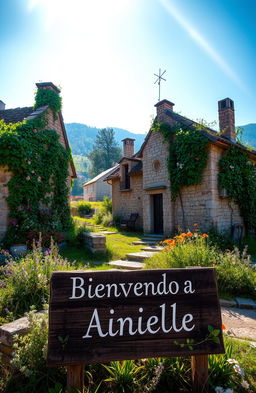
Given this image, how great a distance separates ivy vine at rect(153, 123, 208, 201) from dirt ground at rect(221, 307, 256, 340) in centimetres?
635

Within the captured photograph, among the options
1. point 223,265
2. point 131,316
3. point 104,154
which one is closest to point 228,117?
point 223,265

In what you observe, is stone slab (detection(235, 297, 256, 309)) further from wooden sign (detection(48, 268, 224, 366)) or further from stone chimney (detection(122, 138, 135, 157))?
stone chimney (detection(122, 138, 135, 157))

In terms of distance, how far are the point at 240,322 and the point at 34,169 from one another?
7.38 m

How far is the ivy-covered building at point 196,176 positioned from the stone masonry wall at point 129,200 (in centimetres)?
190

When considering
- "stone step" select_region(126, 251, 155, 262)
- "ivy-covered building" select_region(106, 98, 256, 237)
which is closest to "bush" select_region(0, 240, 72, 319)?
"stone step" select_region(126, 251, 155, 262)

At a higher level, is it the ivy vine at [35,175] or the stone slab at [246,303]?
the ivy vine at [35,175]

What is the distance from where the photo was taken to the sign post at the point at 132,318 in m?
1.69

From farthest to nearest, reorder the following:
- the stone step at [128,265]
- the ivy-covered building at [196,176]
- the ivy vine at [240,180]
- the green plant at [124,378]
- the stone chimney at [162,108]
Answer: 1. the stone chimney at [162,108]
2. the ivy vine at [240,180]
3. the ivy-covered building at [196,176]
4. the stone step at [128,265]
5. the green plant at [124,378]

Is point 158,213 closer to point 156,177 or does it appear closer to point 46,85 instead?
point 156,177

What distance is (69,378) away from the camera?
1.73 metres

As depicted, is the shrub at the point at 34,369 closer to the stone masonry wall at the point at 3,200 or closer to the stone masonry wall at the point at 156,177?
the stone masonry wall at the point at 3,200

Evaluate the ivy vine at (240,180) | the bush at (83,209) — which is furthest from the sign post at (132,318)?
the bush at (83,209)

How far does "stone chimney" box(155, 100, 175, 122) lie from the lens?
11.6 m

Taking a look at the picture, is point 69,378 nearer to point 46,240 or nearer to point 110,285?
point 110,285
